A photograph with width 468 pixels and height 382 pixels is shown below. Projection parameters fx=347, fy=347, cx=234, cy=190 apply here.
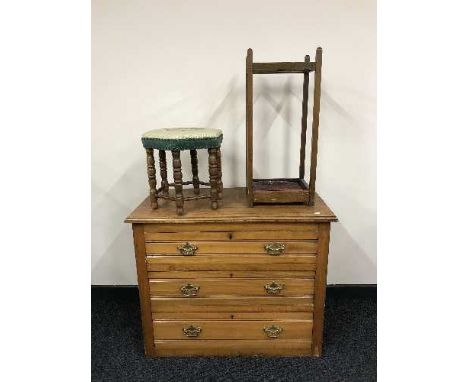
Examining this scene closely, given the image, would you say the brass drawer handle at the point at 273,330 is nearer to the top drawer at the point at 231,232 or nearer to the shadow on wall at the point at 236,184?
the top drawer at the point at 231,232

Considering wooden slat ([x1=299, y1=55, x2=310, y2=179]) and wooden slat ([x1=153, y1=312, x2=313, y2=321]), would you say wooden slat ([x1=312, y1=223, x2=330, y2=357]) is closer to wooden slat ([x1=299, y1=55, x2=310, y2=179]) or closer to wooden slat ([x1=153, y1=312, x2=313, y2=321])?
wooden slat ([x1=153, y1=312, x2=313, y2=321])

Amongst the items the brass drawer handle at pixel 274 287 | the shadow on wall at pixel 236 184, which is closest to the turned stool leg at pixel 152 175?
the shadow on wall at pixel 236 184

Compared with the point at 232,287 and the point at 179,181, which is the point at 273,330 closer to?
the point at 232,287

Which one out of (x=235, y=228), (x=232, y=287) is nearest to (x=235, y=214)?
(x=235, y=228)

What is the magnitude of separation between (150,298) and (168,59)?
1485 mm

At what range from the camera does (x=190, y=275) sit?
1867 millimetres

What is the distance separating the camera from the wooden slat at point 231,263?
184 centimetres

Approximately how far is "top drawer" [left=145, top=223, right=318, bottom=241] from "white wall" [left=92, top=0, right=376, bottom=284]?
0.66 metres

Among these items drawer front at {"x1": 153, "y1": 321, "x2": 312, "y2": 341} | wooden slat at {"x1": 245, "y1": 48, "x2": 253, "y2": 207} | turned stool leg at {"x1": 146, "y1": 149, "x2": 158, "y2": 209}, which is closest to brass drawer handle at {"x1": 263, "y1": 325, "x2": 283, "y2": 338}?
drawer front at {"x1": 153, "y1": 321, "x2": 312, "y2": 341}

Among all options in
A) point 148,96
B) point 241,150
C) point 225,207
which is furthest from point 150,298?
point 148,96

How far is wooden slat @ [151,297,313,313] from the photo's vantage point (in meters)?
1.90

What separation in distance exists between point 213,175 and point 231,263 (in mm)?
480

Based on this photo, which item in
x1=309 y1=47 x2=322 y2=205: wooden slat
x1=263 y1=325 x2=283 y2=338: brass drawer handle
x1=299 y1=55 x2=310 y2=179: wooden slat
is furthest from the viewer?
x1=299 y1=55 x2=310 y2=179: wooden slat

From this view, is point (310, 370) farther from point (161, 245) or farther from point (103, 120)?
point (103, 120)
